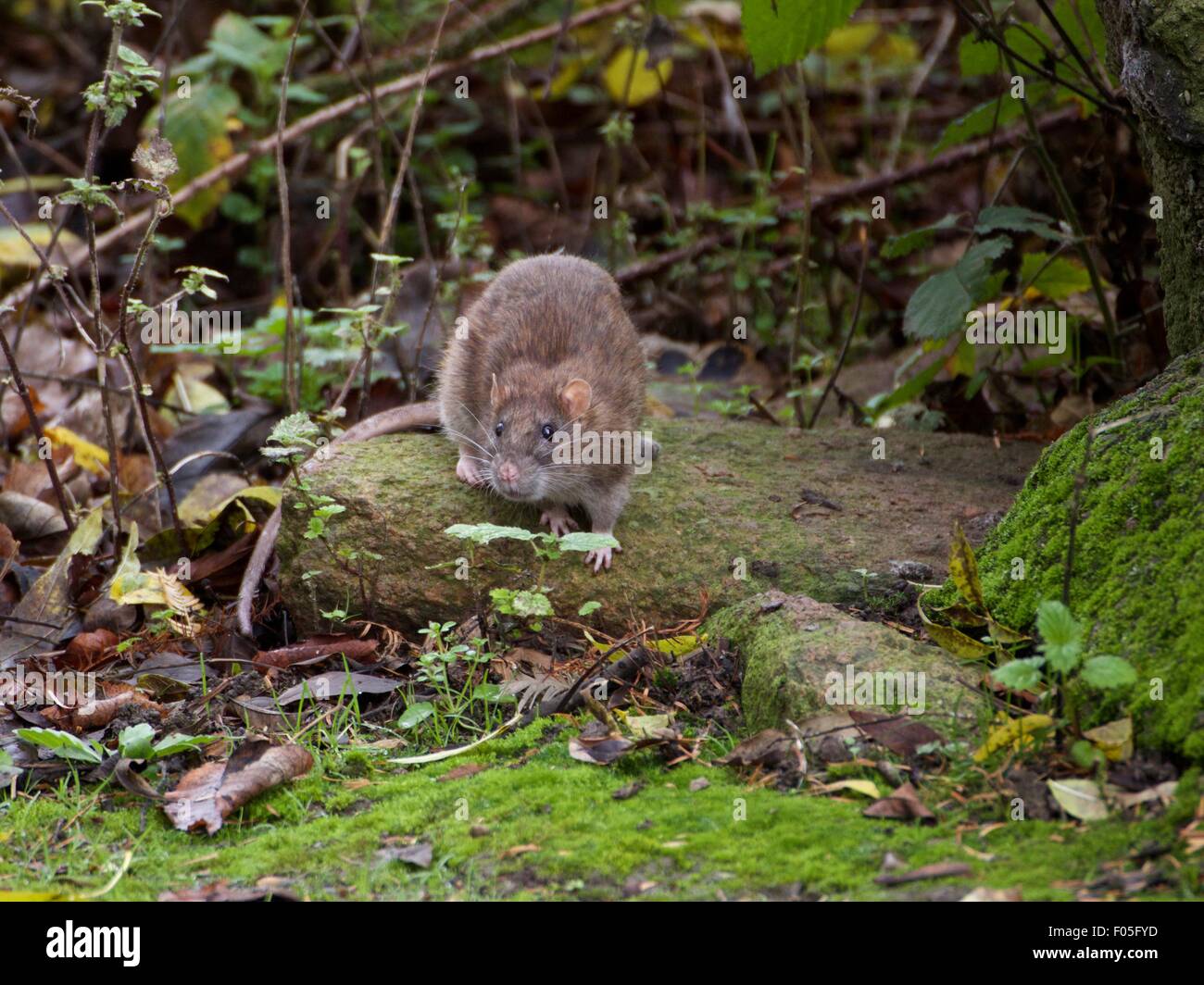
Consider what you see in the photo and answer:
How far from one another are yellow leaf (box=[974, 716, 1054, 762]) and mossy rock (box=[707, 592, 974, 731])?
0.23 meters

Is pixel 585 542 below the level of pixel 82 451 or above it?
below

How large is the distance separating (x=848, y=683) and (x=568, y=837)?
3.19ft

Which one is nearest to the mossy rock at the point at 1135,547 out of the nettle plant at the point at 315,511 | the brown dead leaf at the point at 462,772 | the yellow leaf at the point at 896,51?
the brown dead leaf at the point at 462,772

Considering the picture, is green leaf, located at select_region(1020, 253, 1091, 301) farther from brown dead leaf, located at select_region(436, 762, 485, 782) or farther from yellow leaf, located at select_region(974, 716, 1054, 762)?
brown dead leaf, located at select_region(436, 762, 485, 782)

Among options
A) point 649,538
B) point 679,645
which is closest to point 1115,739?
point 679,645

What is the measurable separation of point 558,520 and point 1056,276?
9.91ft

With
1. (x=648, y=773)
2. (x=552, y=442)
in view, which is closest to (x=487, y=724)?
(x=648, y=773)

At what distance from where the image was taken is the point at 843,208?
371 inches

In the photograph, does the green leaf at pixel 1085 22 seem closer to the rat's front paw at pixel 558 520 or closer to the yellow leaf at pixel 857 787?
Answer: the rat's front paw at pixel 558 520

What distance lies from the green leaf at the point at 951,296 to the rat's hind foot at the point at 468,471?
6.43 ft

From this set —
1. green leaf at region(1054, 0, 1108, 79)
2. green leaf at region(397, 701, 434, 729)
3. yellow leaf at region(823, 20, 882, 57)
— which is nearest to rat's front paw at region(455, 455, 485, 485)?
green leaf at region(397, 701, 434, 729)

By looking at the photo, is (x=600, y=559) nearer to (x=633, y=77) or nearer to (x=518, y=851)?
(x=518, y=851)

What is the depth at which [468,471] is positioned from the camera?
18.7 ft

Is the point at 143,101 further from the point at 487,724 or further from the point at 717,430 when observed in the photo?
the point at 487,724
